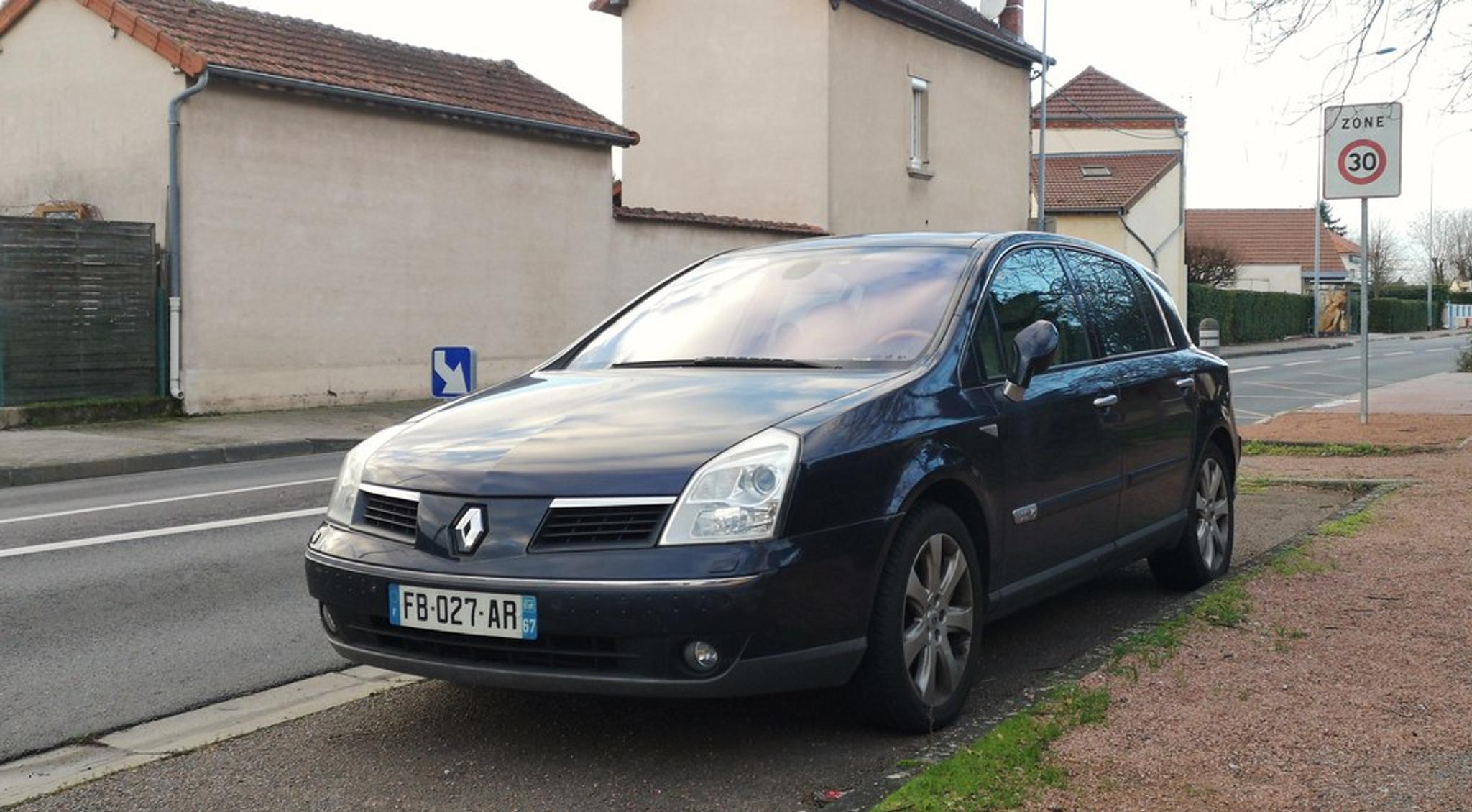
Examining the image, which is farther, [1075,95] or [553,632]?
[1075,95]

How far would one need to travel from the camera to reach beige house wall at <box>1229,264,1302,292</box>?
254 feet

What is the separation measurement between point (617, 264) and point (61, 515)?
14067 mm

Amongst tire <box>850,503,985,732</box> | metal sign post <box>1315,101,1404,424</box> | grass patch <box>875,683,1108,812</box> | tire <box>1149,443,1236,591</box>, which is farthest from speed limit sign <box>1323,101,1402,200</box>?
grass patch <box>875,683,1108,812</box>

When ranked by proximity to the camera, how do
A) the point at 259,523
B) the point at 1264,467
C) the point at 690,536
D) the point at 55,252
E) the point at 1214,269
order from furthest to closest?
the point at 1214,269, the point at 55,252, the point at 1264,467, the point at 259,523, the point at 690,536

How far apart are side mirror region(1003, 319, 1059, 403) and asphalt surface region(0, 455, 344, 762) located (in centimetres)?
279

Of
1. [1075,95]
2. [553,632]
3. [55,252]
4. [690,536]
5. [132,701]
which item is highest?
[1075,95]

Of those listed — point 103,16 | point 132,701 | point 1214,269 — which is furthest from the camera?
point 1214,269

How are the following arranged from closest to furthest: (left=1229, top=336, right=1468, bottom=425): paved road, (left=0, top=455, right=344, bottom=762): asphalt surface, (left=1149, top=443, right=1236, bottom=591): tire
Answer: (left=0, top=455, right=344, bottom=762): asphalt surface, (left=1149, top=443, right=1236, bottom=591): tire, (left=1229, top=336, right=1468, bottom=425): paved road

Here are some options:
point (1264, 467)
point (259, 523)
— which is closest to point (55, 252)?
point (259, 523)

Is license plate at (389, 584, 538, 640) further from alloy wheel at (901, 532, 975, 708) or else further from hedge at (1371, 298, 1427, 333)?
hedge at (1371, 298, 1427, 333)

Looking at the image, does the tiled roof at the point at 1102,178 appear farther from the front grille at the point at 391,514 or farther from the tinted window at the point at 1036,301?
the front grille at the point at 391,514

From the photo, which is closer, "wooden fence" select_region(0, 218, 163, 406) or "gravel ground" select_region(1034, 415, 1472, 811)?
"gravel ground" select_region(1034, 415, 1472, 811)

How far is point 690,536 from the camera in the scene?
405cm

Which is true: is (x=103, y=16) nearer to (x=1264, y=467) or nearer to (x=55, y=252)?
(x=55, y=252)
